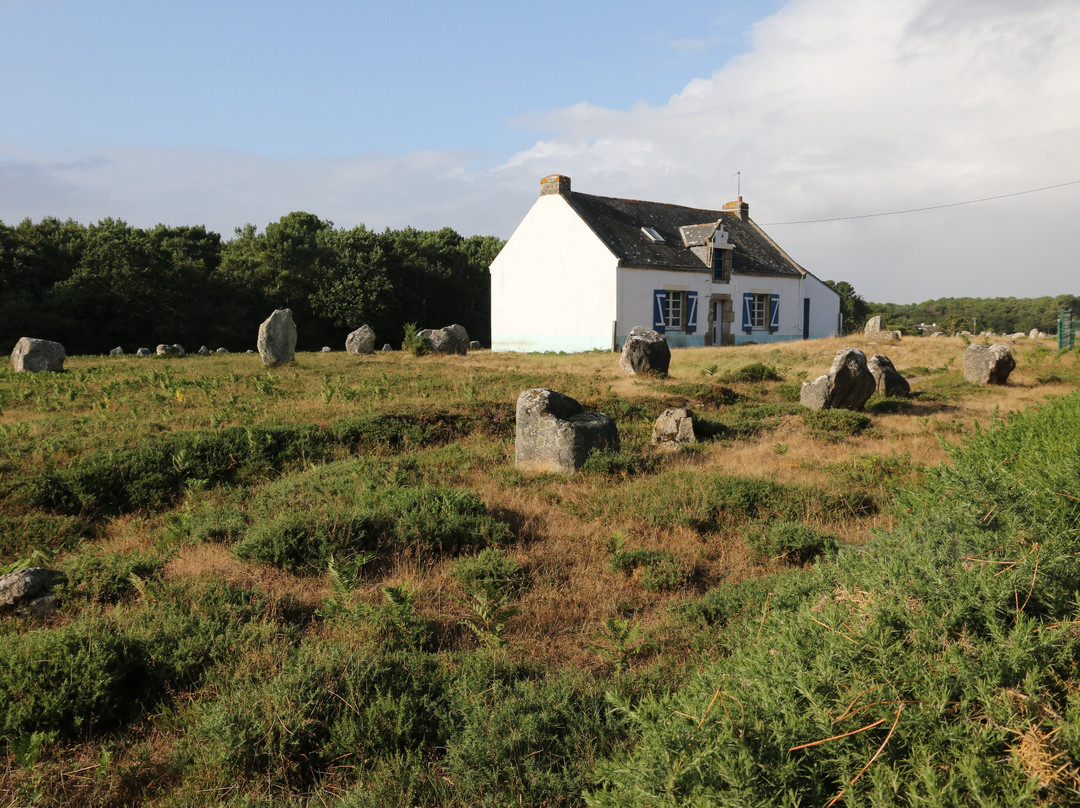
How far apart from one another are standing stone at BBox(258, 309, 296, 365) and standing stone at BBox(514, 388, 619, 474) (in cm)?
1308

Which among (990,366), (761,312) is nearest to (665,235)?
(761,312)

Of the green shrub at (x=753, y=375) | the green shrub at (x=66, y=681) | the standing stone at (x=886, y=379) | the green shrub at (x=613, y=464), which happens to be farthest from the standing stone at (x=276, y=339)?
the green shrub at (x=66, y=681)

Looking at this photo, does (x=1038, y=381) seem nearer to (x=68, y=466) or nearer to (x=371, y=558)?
(x=371, y=558)

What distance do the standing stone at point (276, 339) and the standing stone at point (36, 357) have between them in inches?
202

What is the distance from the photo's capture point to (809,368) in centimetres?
2045

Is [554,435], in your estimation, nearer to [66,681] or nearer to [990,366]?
[66,681]

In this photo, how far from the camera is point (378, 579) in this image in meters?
6.02

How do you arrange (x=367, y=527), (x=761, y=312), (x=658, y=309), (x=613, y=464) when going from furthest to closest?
(x=761, y=312) < (x=658, y=309) < (x=613, y=464) < (x=367, y=527)

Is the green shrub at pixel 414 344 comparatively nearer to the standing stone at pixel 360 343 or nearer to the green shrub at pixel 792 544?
the standing stone at pixel 360 343

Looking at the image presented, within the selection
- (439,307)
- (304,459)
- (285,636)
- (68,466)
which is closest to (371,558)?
(285,636)

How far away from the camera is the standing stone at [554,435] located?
370 inches

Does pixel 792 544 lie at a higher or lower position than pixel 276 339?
lower

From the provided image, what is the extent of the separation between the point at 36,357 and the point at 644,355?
53.6 feet

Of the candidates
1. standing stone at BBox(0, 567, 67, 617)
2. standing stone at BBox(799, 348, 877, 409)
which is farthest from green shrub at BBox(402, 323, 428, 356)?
standing stone at BBox(0, 567, 67, 617)
